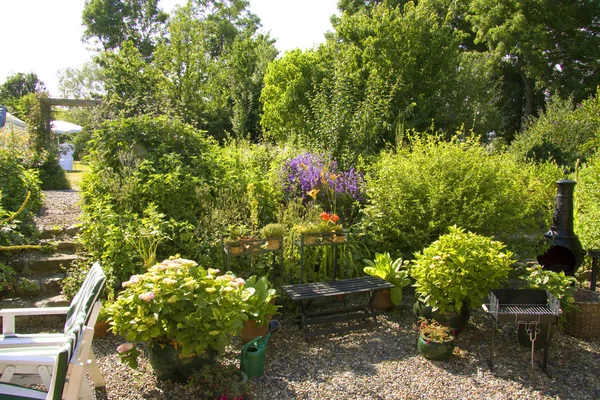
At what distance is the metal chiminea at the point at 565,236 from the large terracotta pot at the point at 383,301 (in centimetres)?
167

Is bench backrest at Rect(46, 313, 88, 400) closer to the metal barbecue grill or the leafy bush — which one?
the metal barbecue grill

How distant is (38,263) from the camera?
14.3ft

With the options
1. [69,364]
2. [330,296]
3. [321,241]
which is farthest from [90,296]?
[321,241]

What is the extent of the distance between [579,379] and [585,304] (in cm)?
82

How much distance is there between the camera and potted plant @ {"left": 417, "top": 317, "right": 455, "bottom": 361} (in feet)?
10.8

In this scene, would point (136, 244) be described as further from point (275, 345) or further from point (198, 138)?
point (198, 138)

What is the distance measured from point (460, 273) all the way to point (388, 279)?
890 mm

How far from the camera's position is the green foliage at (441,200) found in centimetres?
462

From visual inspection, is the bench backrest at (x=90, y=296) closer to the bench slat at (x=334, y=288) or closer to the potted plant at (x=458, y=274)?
the bench slat at (x=334, y=288)

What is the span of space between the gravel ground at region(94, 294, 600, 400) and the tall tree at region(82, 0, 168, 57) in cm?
2828

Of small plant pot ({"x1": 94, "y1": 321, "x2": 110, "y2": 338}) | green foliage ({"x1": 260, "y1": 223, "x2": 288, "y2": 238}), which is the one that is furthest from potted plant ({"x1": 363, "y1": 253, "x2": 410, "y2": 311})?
small plant pot ({"x1": 94, "y1": 321, "x2": 110, "y2": 338})

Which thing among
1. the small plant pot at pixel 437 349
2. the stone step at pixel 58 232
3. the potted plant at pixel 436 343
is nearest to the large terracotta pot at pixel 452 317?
the potted plant at pixel 436 343

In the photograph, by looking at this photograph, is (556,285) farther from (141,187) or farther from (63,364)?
(141,187)

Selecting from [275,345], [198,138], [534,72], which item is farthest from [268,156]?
[534,72]
